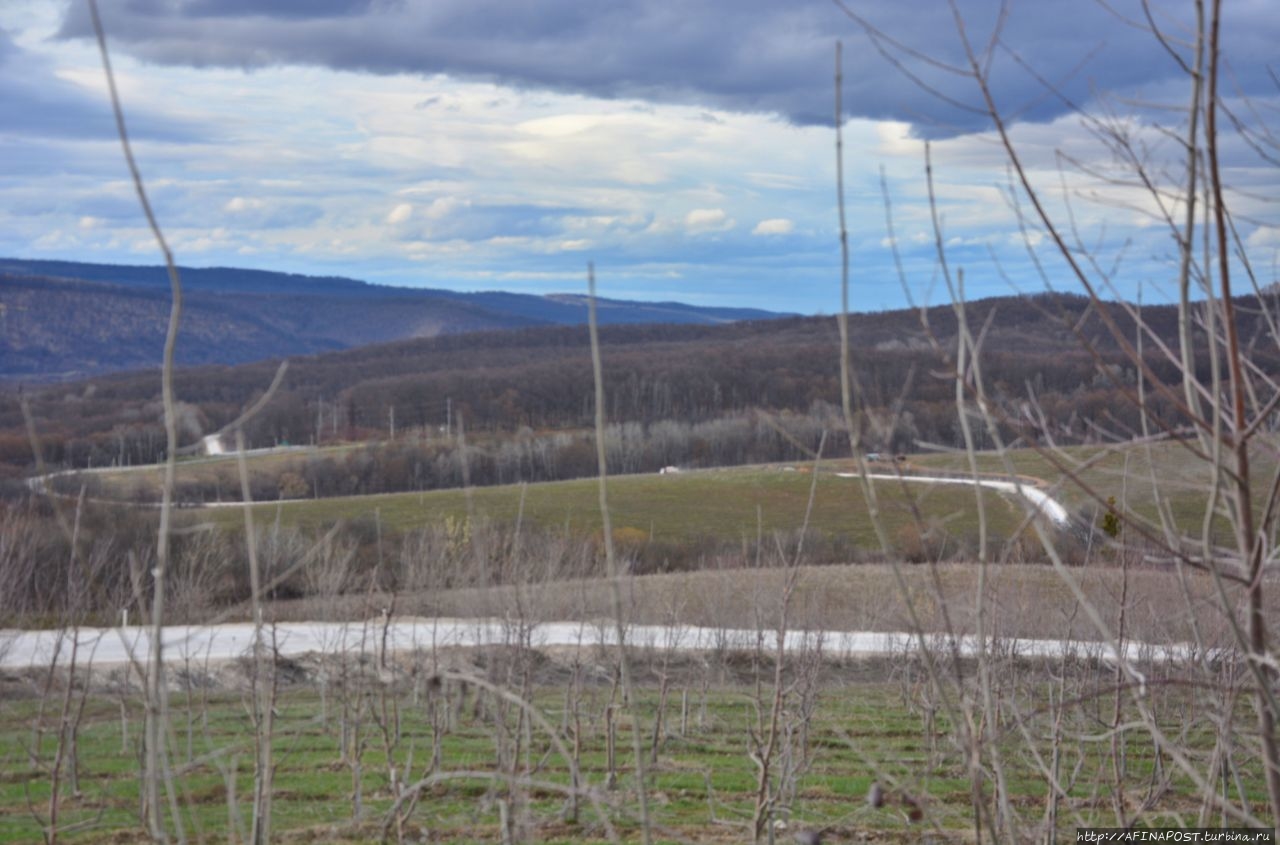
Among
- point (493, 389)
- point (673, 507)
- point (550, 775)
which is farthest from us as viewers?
point (493, 389)

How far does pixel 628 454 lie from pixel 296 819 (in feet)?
246

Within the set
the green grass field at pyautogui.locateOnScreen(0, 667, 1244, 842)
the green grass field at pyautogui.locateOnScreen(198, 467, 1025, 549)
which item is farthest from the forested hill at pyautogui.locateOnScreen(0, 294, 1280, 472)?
the green grass field at pyautogui.locateOnScreen(0, 667, 1244, 842)

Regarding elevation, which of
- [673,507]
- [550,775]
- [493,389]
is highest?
[493,389]

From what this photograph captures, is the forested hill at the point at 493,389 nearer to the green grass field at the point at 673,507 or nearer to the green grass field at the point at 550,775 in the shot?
the green grass field at the point at 673,507

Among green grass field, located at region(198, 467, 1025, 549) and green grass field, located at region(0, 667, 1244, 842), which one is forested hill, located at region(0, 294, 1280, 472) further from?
green grass field, located at region(0, 667, 1244, 842)

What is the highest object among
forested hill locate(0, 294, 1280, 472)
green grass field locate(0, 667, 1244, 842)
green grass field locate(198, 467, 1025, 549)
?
forested hill locate(0, 294, 1280, 472)

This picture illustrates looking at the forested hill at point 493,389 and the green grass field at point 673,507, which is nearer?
the green grass field at point 673,507

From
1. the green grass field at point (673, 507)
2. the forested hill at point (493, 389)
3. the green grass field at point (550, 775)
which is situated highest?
the forested hill at point (493, 389)

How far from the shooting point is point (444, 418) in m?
95.2

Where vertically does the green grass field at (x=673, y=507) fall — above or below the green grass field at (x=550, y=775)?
below

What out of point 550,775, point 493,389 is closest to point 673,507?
point 550,775

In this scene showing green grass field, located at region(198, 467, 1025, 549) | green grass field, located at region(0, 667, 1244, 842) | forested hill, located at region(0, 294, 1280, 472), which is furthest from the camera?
forested hill, located at region(0, 294, 1280, 472)

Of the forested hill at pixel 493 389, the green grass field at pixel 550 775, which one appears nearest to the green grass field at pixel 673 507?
the forested hill at pixel 493 389

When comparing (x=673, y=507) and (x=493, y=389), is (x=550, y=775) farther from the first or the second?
(x=493, y=389)
